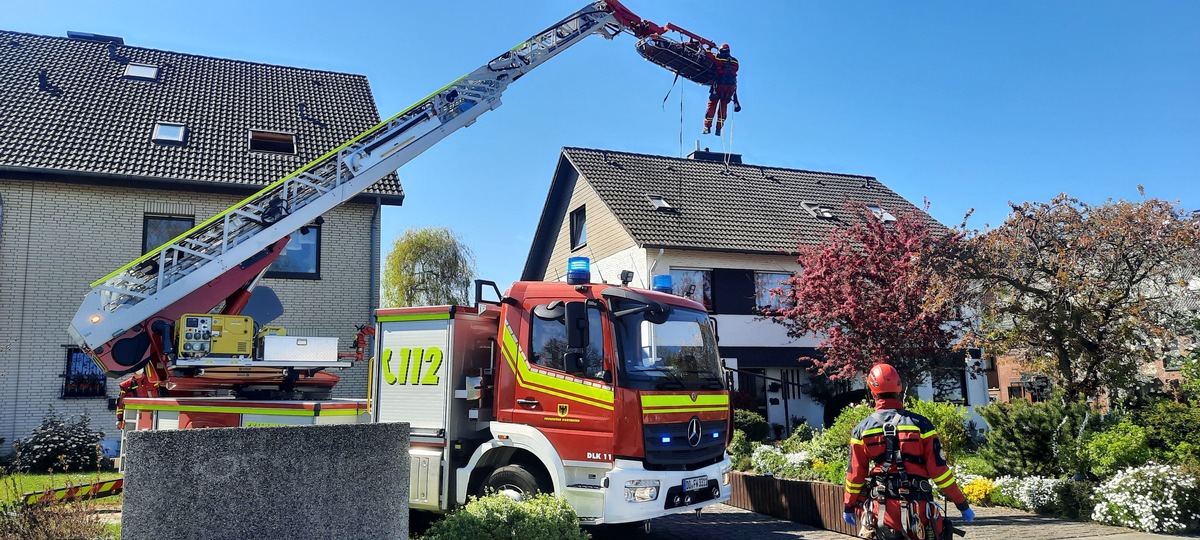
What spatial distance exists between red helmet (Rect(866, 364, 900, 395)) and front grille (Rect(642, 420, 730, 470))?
2.40 m

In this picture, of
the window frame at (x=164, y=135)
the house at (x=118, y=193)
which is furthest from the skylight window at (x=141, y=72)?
the window frame at (x=164, y=135)

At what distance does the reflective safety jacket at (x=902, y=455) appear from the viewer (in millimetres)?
4902

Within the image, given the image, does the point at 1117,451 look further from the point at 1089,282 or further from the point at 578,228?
the point at 578,228

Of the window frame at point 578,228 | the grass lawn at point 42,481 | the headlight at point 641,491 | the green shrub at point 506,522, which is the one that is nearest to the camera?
the green shrub at point 506,522

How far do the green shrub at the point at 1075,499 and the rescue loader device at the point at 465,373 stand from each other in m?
4.29

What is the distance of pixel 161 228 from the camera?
15.8 metres

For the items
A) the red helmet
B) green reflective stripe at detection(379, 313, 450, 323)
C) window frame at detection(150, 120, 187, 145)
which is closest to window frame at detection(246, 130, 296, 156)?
window frame at detection(150, 120, 187, 145)

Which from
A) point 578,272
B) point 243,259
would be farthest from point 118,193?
point 578,272

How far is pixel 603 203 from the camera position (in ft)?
68.5

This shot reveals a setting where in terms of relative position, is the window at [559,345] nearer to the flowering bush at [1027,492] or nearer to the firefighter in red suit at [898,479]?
the firefighter in red suit at [898,479]

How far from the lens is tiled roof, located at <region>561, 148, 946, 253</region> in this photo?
64.7 feet

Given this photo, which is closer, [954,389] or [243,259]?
[243,259]

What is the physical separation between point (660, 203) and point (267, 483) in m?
17.4

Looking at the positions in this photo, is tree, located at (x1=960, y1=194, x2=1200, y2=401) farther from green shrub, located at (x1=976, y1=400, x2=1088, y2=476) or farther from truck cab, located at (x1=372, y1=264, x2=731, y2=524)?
truck cab, located at (x1=372, y1=264, x2=731, y2=524)
